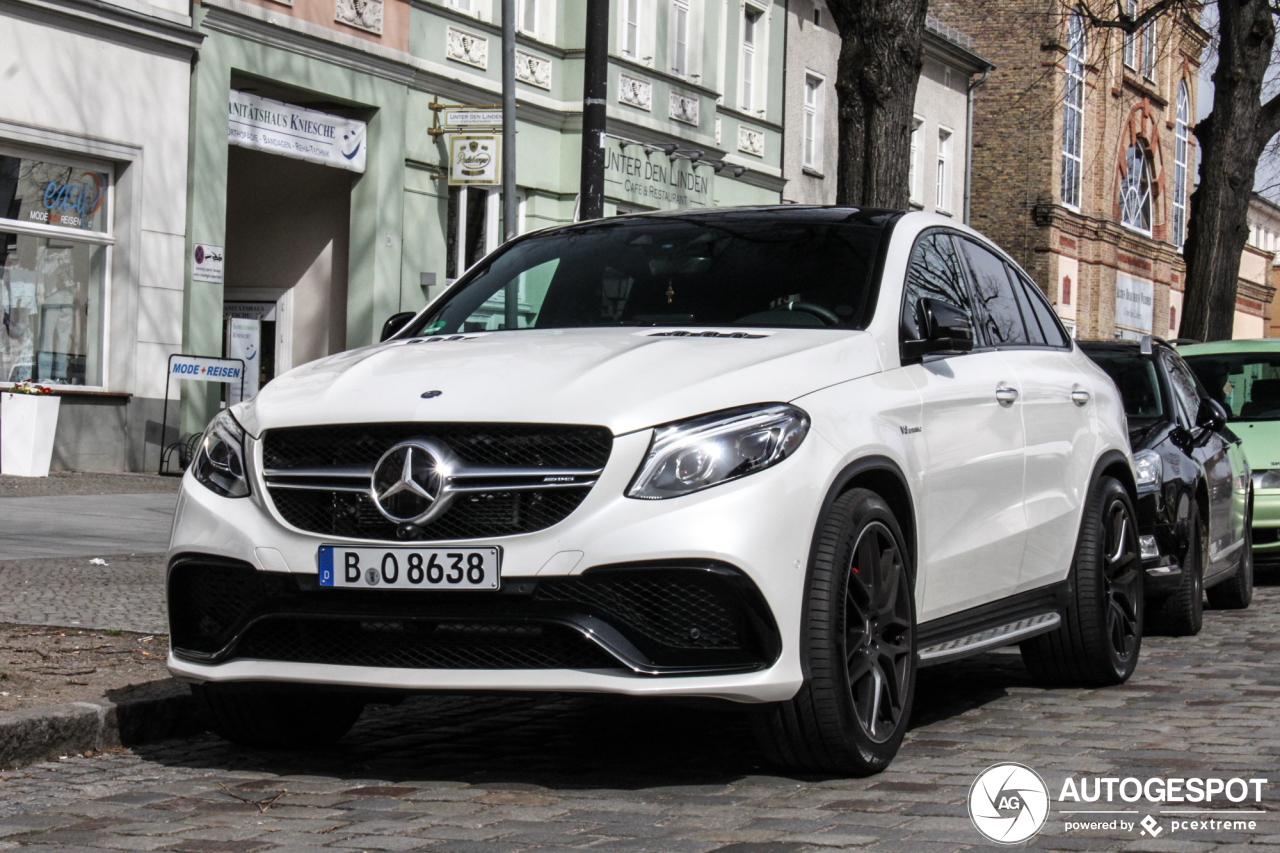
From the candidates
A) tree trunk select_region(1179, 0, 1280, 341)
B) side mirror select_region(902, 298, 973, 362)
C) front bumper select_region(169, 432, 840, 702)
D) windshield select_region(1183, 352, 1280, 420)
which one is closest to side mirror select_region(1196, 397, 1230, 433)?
windshield select_region(1183, 352, 1280, 420)

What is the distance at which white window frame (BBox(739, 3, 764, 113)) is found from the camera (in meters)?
31.3

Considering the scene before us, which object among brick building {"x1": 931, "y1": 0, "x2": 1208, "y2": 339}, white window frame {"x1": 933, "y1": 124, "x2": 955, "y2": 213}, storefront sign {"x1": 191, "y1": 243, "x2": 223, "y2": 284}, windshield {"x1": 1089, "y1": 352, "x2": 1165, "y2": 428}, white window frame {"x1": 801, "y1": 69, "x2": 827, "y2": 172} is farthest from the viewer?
brick building {"x1": 931, "y1": 0, "x2": 1208, "y2": 339}

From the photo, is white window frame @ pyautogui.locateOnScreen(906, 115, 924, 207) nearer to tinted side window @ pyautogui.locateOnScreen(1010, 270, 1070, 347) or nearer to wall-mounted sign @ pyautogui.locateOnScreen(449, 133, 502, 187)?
wall-mounted sign @ pyautogui.locateOnScreen(449, 133, 502, 187)

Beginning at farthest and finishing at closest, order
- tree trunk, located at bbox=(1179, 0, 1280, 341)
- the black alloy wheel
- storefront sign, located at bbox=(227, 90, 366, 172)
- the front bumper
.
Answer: tree trunk, located at bbox=(1179, 0, 1280, 341), storefront sign, located at bbox=(227, 90, 366, 172), the black alloy wheel, the front bumper

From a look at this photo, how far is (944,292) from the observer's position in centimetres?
675

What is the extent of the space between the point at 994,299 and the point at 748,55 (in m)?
25.0

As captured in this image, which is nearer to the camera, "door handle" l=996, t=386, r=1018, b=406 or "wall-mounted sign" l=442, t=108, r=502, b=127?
"door handle" l=996, t=386, r=1018, b=406

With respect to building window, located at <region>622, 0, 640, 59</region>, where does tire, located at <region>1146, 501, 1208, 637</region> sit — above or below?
below

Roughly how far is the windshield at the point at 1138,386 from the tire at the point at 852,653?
5.01 meters

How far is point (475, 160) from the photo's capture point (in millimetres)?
21453

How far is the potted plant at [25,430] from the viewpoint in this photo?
670 inches

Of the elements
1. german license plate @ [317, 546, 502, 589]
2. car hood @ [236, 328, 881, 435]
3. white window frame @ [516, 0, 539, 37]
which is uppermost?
white window frame @ [516, 0, 539, 37]

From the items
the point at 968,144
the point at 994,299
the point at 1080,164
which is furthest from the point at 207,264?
the point at 1080,164

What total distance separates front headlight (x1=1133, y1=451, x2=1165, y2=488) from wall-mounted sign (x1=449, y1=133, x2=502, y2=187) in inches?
503
